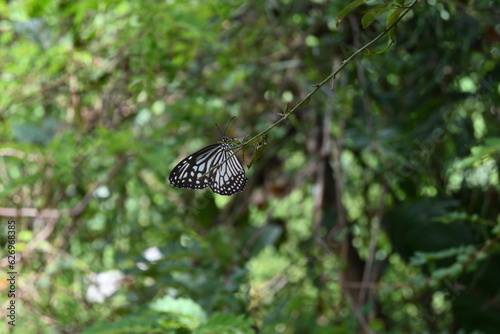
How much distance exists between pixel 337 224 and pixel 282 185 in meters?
0.27

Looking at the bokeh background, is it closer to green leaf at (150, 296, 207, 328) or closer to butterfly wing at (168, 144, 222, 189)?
green leaf at (150, 296, 207, 328)

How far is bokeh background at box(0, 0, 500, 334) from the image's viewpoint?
1.57 m

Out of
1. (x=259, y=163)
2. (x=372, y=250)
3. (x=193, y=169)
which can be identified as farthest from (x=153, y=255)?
(x=193, y=169)

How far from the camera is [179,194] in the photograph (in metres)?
2.25

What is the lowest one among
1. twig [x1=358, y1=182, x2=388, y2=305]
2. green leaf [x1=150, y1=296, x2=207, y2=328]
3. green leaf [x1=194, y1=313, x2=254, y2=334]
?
twig [x1=358, y1=182, x2=388, y2=305]

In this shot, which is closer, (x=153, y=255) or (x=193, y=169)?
(x=193, y=169)

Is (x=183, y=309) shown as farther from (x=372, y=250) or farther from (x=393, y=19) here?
(x=393, y=19)

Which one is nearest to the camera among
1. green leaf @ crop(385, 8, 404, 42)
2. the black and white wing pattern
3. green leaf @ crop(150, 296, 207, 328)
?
green leaf @ crop(385, 8, 404, 42)

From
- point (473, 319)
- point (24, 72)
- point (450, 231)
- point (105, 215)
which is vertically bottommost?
point (473, 319)

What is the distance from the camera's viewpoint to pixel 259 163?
2.06 meters

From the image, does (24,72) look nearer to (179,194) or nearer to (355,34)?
(179,194)

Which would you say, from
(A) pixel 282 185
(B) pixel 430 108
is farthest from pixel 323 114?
(B) pixel 430 108

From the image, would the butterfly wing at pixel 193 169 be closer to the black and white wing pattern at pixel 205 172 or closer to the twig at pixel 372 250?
the black and white wing pattern at pixel 205 172

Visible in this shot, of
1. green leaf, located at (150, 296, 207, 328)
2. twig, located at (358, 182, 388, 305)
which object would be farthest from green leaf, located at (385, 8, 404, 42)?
twig, located at (358, 182, 388, 305)
